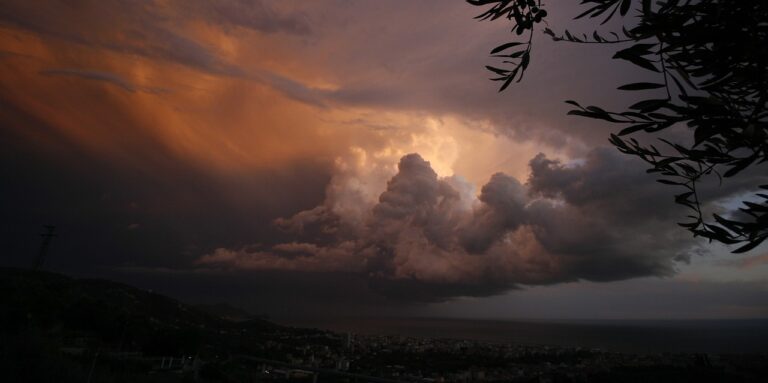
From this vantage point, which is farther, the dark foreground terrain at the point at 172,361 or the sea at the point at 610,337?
the sea at the point at 610,337

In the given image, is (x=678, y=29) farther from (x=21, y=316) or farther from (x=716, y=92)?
(x=21, y=316)

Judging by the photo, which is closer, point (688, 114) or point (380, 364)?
point (688, 114)

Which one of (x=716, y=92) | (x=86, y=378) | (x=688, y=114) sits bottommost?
(x=86, y=378)

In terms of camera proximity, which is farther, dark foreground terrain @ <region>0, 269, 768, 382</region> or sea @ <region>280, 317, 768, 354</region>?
sea @ <region>280, 317, 768, 354</region>

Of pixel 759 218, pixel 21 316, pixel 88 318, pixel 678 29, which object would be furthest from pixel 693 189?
pixel 88 318

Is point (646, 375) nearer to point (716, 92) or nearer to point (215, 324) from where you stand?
point (716, 92)

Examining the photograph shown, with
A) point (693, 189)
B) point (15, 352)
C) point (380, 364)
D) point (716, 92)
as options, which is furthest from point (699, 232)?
point (380, 364)

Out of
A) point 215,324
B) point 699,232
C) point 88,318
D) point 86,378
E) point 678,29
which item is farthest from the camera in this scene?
point 215,324

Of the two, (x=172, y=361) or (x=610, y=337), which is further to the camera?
(x=610, y=337)

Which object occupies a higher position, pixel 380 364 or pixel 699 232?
pixel 699 232

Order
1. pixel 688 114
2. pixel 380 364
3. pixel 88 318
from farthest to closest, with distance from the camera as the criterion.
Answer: pixel 380 364 → pixel 88 318 → pixel 688 114
